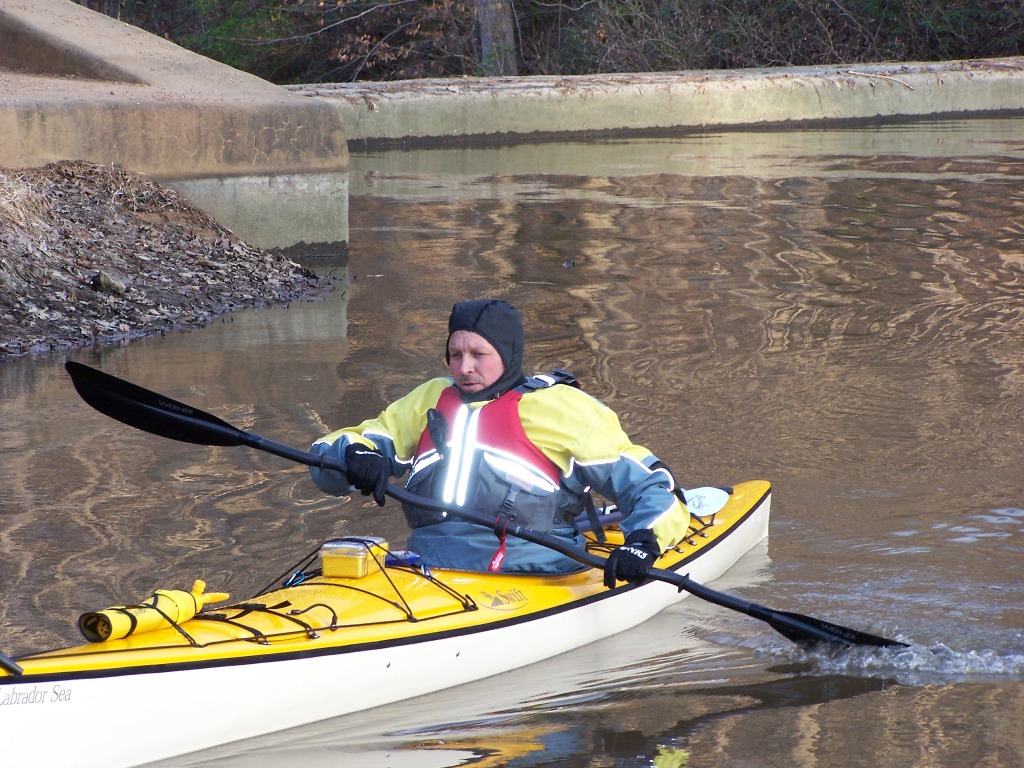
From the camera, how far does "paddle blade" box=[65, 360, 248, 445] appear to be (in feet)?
15.4

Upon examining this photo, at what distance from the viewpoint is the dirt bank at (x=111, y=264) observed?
337 inches

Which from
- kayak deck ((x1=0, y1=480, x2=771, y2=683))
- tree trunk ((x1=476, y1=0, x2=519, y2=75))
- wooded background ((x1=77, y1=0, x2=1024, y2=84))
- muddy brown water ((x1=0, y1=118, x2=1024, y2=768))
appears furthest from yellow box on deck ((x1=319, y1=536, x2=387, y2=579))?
tree trunk ((x1=476, y1=0, x2=519, y2=75))

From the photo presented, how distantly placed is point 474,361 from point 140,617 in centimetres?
124

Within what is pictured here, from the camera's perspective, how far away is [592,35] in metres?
24.5

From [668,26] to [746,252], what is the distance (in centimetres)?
1390

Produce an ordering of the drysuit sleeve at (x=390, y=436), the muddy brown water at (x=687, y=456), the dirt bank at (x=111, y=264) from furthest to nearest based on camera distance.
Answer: the dirt bank at (x=111, y=264)
the drysuit sleeve at (x=390, y=436)
the muddy brown water at (x=687, y=456)

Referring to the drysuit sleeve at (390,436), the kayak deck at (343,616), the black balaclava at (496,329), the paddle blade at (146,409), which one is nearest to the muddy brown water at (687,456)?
the kayak deck at (343,616)

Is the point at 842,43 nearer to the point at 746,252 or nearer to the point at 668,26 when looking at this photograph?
the point at 668,26

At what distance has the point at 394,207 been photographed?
1376 centimetres

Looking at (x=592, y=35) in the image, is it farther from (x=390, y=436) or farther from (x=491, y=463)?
(x=491, y=463)

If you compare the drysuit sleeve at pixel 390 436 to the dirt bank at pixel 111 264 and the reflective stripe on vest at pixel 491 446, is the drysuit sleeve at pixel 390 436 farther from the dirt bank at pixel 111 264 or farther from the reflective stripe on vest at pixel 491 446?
the dirt bank at pixel 111 264

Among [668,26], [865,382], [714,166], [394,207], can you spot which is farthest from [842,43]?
[865,382]

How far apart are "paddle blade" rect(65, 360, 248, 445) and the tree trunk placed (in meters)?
20.1

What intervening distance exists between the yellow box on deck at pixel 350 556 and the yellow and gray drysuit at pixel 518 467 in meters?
0.23
